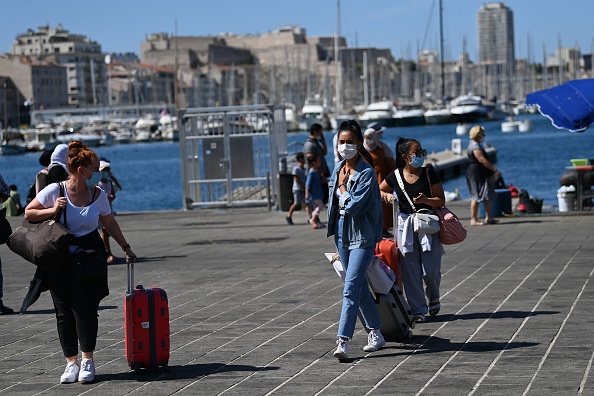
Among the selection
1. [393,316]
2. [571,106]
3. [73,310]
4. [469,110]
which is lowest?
[393,316]

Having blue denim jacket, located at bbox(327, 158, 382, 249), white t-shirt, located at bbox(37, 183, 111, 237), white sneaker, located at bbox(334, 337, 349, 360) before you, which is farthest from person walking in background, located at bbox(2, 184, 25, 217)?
white sneaker, located at bbox(334, 337, 349, 360)

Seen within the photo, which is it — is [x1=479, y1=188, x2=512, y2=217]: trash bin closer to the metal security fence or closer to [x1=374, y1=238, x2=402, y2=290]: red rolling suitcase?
the metal security fence

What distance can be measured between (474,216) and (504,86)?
547ft

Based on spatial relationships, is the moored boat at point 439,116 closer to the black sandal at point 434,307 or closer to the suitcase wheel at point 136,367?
the black sandal at point 434,307

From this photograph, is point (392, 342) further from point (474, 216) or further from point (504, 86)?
point (504, 86)

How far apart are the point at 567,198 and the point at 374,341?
13.8 metres

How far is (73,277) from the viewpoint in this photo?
8664mm

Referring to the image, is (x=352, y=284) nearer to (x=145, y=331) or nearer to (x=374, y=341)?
(x=374, y=341)

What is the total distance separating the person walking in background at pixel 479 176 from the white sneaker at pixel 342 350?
37.0ft

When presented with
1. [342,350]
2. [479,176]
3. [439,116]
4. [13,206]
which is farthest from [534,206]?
[439,116]

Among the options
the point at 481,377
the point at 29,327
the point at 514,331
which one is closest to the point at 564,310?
the point at 514,331

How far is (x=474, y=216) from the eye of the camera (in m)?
20.3

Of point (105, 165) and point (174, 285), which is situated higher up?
point (105, 165)

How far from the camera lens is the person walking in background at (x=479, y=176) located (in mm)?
19859
